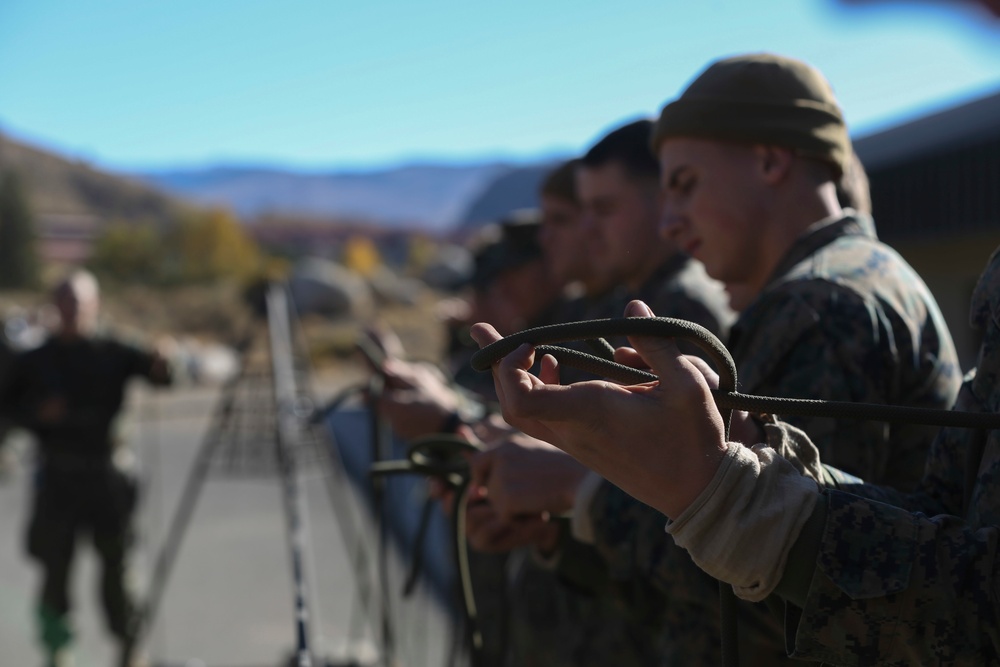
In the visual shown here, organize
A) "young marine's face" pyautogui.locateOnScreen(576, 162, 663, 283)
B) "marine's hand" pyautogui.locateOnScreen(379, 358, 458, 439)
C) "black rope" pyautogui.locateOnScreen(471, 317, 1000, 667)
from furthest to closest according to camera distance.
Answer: "young marine's face" pyautogui.locateOnScreen(576, 162, 663, 283), "marine's hand" pyautogui.locateOnScreen(379, 358, 458, 439), "black rope" pyautogui.locateOnScreen(471, 317, 1000, 667)

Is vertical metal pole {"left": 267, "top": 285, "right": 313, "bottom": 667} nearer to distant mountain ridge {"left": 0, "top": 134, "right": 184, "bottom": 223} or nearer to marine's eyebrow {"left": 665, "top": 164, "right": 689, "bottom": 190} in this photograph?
marine's eyebrow {"left": 665, "top": 164, "right": 689, "bottom": 190}

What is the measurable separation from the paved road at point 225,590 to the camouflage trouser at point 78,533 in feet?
1.43

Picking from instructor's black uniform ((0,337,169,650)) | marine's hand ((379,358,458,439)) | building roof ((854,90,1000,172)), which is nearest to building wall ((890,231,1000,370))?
building roof ((854,90,1000,172))

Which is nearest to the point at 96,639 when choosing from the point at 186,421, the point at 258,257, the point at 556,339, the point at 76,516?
the point at 76,516

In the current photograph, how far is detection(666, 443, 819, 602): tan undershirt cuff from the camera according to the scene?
1.07m

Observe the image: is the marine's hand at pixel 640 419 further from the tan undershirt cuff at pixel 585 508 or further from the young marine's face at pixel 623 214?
the young marine's face at pixel 623 214

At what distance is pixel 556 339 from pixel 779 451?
38 cm

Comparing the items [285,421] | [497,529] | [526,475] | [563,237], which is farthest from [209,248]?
[526,475]

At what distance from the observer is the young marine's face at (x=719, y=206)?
1896mm

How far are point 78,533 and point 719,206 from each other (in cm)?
502

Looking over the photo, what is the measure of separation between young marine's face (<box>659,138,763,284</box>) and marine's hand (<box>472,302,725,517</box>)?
0.91 m

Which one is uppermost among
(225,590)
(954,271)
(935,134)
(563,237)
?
(935,134)

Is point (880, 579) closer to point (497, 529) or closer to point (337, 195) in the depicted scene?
point (497, 529)

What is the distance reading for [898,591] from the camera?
112 cm
